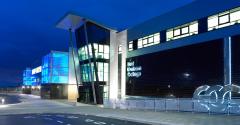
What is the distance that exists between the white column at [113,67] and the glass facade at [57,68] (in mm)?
13408

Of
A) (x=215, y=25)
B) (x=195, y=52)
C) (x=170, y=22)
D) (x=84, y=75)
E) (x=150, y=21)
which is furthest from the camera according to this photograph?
(x=84, y=75)

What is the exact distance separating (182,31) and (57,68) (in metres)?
31.5

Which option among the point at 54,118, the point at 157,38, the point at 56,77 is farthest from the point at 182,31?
the point at 56,77

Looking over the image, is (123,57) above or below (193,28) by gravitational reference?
below

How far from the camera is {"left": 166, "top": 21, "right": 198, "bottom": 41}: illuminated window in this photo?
1372 inches

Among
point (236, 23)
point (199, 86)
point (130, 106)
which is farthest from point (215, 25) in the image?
point (130, 106)

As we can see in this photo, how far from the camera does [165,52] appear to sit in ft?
131

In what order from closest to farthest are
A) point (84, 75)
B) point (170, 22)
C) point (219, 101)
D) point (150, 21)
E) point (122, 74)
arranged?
1. point (219, 101)
2. point (170, 22)
3. point (150, 21)
4. point (122, 74)
5. point (84, 75)

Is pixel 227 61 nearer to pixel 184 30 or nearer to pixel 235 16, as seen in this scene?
pixel 235 16

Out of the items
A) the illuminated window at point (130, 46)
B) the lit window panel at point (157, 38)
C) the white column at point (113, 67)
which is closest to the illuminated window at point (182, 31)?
the lit window panel at point (157, 38)

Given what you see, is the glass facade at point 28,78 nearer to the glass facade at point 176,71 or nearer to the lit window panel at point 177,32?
the glass facade at point 176,71

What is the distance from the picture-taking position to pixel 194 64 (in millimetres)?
34625

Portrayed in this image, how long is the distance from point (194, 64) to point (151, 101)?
5539 mm

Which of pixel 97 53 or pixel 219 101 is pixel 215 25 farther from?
pixel 97 53
